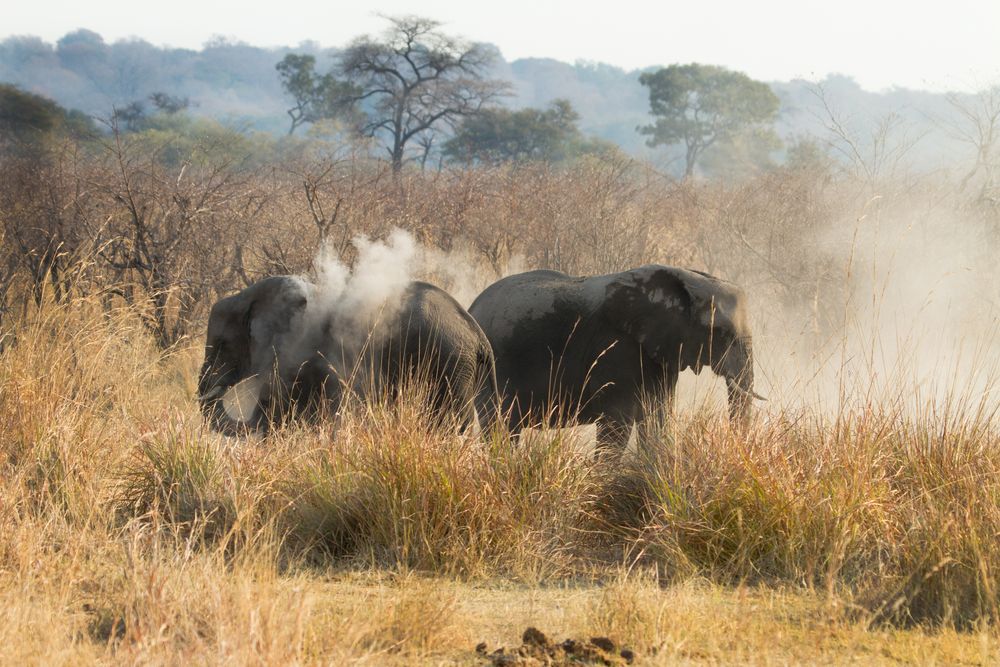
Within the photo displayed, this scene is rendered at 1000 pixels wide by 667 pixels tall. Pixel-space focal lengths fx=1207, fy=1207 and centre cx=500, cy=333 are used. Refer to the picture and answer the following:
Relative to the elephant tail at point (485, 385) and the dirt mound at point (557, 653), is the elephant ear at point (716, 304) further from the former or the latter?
the dirt mound at point (557, 653)

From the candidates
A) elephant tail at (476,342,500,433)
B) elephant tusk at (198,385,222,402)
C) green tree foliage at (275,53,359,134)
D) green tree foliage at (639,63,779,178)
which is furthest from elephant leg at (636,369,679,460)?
green tree foliage at (275,53,359,134)

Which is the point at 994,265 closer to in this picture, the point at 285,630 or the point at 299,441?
the point at 299,441

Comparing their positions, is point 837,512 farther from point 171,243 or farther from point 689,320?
point 171,243

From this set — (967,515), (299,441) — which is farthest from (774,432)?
(299,441)

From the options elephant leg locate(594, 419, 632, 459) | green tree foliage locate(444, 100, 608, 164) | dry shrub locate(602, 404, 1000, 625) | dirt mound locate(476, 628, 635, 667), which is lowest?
elephant leg locate(594, 419, 632, 459)

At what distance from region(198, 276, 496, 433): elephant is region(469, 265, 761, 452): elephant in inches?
27.5

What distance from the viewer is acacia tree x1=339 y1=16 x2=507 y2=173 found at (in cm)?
3838

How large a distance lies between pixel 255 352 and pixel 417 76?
35.2 metres

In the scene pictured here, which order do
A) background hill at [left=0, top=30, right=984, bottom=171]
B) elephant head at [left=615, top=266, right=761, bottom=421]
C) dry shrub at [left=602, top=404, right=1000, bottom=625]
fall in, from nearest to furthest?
dry shrub at [left=602, top=404, right=1000, bottom=625] → elephant head at [left=615, top=266, right=761, bottom=421] → background hill at [left=0, top=30, right=984, bottom=171]

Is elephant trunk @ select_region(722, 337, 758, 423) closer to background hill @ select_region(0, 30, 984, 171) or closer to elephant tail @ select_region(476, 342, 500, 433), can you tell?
elephant tail @ select_region(476, 342, 500, 433)

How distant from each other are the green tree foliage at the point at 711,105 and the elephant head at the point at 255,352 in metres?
51.9

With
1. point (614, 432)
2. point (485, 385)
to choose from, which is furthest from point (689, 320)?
point (485, 385)

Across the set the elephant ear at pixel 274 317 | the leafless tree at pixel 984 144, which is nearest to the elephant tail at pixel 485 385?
the elephant ear at pixel 274 317

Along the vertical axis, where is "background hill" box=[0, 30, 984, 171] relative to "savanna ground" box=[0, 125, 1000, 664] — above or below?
above
